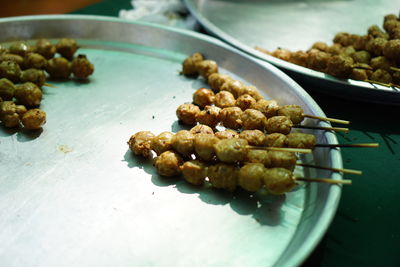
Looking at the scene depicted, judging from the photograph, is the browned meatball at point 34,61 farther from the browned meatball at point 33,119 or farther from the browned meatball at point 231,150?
the browned meatball at point 231,150

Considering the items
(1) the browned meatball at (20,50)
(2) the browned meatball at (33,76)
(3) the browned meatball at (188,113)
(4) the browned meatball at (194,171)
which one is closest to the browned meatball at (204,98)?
(3) the browned meatball at (188,113)

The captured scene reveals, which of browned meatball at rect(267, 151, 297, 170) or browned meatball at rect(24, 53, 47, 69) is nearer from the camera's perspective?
browned meatball at rect(267, 151, 297, 170)

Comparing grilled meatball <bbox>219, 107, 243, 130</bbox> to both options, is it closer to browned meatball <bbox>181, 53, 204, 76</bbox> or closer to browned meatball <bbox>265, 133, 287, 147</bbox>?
browned meatball <bbox>265, 133, 287, 147</bbox>

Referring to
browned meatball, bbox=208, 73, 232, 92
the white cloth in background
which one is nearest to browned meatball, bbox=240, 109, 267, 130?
browned meatball, bbox=208, 73, 232, 92

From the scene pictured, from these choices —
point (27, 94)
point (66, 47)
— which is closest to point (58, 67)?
point (66, 47)

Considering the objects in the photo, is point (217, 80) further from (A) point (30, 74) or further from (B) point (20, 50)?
(B) point (20, 50)

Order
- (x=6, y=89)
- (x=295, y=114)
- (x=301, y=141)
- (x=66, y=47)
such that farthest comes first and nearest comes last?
(x=66, y=47) < (x=6, y=89) < (x=295, y=114) < (x=301, y=141)

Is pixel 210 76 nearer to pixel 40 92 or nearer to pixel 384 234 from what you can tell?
pixel 40 92
